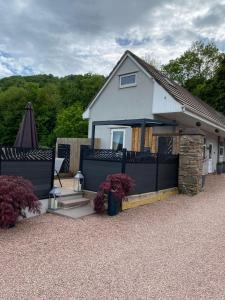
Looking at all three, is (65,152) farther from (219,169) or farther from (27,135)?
(219,169)

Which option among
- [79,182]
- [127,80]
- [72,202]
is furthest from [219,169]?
[72,202]

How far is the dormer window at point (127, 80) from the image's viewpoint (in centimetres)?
1362

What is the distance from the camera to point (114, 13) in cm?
1195

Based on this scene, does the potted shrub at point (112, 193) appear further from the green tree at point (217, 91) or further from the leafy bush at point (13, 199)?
the green tree at point (217, 91)

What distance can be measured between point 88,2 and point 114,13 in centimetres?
166

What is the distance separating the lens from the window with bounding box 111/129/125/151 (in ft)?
45.6

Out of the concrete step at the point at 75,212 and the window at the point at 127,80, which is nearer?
the concrete step at the point at 75,212

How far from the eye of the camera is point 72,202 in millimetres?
7117

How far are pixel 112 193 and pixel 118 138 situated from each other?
7.57 metres

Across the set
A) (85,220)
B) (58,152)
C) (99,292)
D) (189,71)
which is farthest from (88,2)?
(189,71)

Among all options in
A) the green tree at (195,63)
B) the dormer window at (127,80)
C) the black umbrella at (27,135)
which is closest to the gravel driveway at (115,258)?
the black umbrella at (27,135)

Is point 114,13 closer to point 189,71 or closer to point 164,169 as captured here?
point 164,169

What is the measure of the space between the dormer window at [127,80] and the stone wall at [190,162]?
15.1ft

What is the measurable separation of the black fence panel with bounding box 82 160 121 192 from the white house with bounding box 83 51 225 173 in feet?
11.3
